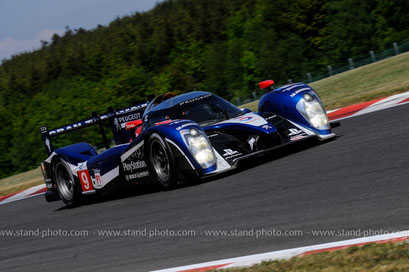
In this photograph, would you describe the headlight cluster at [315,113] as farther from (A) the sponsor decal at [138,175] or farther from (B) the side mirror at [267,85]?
(A) the sponsor decal at [138,175]

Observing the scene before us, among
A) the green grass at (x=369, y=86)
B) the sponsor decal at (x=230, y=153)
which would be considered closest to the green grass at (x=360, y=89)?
the green grass at (x=369, y=86)

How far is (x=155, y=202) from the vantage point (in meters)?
6.19

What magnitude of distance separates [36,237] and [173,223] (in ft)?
6.51

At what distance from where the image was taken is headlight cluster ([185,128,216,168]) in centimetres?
606

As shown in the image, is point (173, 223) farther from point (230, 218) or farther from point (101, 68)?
point (101, 68)

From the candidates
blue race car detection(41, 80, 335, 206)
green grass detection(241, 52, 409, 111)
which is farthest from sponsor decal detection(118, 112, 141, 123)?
green grass detection(241, 52, 409, 111)

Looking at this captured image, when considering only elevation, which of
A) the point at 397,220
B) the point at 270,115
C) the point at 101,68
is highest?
the point at 101,68

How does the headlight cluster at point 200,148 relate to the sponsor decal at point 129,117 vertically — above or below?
below

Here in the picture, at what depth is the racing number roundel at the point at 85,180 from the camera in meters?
7.71

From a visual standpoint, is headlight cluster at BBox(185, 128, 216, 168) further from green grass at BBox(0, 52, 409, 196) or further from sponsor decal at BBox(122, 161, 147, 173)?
green grass at BBox(0, 52, 409, 196)

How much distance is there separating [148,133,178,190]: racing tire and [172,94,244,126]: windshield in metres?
0.66

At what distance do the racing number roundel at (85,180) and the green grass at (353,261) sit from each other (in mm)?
4762

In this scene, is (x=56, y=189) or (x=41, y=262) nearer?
(x=41, y=262)

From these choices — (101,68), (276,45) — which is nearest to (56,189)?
(276,45)
